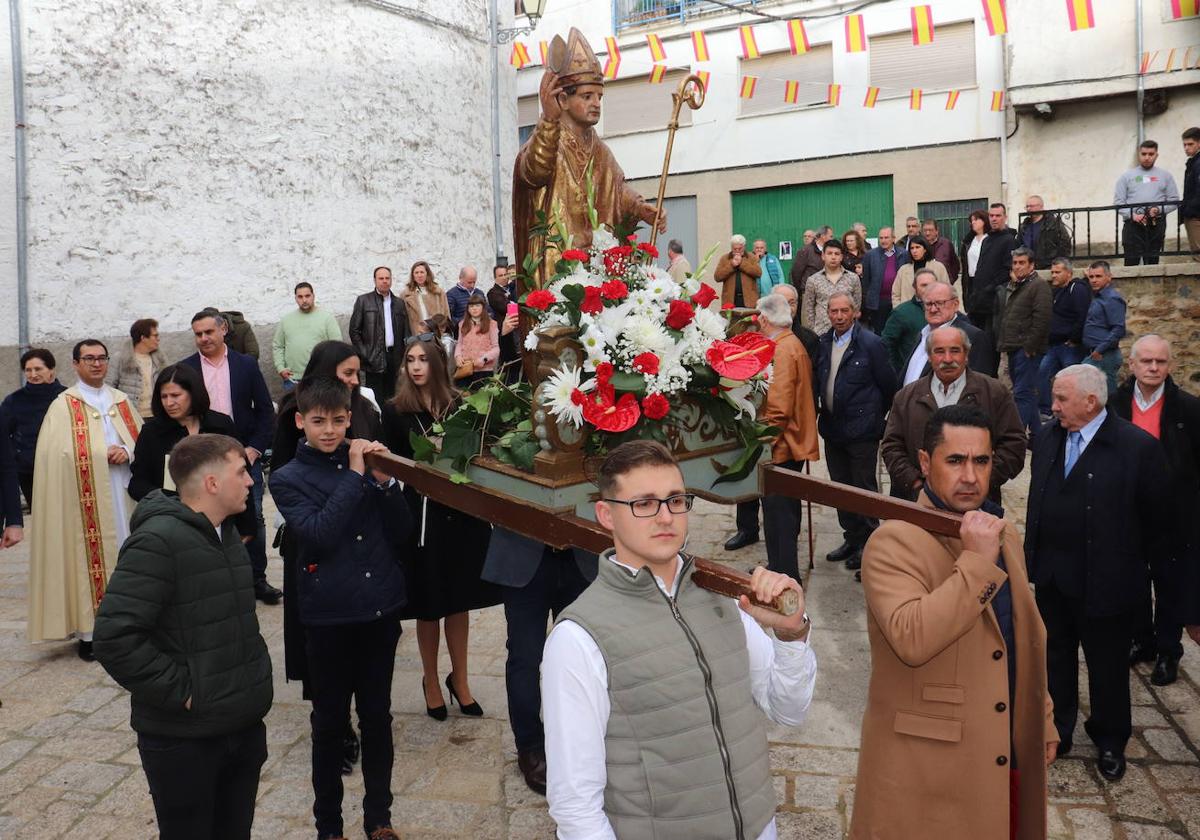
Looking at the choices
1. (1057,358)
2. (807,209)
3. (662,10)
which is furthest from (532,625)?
(662,10)

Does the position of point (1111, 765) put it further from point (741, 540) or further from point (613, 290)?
point (741, 540)

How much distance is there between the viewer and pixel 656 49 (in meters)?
22.2

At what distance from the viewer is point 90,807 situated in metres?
4.48

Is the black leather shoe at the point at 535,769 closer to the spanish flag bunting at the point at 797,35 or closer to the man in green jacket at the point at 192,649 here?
the man in green jacket at the point at 192,649

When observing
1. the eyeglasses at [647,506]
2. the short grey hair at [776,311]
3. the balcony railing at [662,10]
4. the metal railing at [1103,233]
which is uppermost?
the balcony railing at [662,10]

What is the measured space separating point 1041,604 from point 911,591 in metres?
2.33

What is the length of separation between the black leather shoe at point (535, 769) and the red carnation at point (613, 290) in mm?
2025

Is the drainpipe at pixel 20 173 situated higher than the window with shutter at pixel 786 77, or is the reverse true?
the window with shutter at pixel 786 77

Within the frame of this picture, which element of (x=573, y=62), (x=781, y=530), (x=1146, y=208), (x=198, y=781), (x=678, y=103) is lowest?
(x=198, y=781)

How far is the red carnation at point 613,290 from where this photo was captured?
11.6 ft

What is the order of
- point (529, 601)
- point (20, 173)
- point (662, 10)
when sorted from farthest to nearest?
point (662, 10)
point (20, 173)
point (529, 601)

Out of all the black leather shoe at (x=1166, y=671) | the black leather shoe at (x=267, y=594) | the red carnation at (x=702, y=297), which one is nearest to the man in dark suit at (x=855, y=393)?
the black leather shoe at (x=1166, y=671)

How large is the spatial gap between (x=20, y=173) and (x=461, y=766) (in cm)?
958

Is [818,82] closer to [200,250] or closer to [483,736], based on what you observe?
[200,250]
